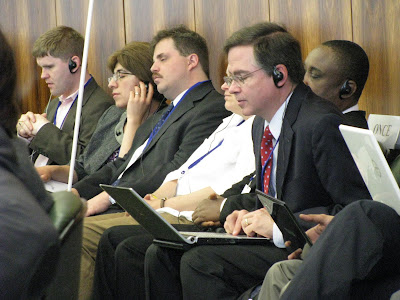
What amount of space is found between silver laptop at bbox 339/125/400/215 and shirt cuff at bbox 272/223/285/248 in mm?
422

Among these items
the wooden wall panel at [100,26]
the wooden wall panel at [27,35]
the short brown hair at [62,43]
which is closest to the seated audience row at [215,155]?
the short brown hair at [62,43]

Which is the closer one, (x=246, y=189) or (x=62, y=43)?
(x=246, y=189)

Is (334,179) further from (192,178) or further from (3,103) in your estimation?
(3,103)

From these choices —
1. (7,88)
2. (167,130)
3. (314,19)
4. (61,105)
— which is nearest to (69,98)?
(61,105)

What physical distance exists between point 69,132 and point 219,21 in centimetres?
116

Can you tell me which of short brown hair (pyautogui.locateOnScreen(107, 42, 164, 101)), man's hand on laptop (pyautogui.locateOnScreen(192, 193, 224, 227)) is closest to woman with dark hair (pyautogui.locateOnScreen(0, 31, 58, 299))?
man's hand on laptop (pyautogui.locateOnScreen(192, 193, 224, 227))

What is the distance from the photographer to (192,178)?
3203mm

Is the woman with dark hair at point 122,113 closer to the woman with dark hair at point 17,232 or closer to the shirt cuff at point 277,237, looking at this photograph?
the shirt cuff at point 277,237

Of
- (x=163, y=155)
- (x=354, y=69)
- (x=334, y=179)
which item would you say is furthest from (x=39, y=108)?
(x=334, y=179)

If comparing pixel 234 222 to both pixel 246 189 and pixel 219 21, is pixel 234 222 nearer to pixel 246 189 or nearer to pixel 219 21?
pixel 246 189

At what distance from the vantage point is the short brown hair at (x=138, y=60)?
13.4 ft

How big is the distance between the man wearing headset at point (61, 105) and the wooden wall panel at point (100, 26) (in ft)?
0.73

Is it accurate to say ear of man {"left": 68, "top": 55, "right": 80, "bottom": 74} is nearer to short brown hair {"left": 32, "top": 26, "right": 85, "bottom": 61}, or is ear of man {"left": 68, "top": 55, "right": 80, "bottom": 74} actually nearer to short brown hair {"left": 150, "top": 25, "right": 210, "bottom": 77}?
short brown hair {"left": 32, "top": 26, "right": 85, "bottom": 61}

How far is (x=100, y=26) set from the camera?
4.88m
